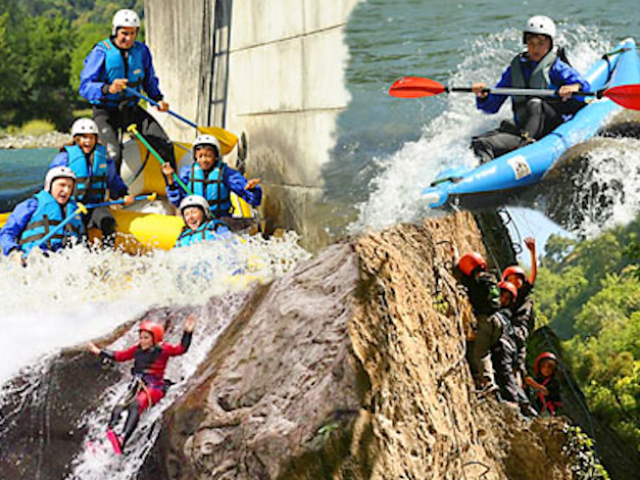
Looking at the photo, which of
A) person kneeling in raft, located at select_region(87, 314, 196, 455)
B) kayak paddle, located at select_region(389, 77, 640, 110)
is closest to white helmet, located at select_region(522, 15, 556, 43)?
kayak paddle, located at select_region(389, 77, 640, 110)

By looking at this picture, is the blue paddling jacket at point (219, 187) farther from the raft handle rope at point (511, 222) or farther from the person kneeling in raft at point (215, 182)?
the raft handle rope at point (511, 222)

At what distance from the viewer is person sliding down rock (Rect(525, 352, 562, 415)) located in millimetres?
3314

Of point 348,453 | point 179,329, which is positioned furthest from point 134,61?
point 348,453

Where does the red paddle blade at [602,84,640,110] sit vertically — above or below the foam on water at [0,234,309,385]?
above

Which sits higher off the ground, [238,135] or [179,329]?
[238,135]

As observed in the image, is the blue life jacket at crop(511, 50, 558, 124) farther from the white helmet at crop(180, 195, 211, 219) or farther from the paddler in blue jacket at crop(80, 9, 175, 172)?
the paddler in blue jacket at crop(80, 9, 175, 172)

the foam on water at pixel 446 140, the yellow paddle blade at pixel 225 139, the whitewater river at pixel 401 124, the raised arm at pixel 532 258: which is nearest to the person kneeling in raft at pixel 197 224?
the whitewater river at pixel 401 124

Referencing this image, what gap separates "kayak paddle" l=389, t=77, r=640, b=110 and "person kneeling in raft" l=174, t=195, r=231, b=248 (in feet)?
3.26

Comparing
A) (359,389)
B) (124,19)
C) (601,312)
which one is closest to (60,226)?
(124,19)

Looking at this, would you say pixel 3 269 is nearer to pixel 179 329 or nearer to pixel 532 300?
pixel 179 329

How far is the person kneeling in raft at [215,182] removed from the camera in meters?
4.14

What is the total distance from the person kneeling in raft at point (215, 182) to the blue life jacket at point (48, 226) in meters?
0.63

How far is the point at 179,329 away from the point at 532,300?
1442 millimetres

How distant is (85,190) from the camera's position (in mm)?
4074
